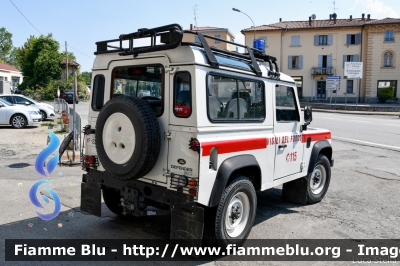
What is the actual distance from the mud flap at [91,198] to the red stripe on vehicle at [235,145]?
164 centimetres

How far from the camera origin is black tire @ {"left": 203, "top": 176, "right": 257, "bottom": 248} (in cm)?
399

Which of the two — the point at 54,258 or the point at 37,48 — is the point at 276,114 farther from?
the point at 37,48

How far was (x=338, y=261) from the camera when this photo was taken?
4164 millimetres

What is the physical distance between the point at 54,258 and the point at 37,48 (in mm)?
50139

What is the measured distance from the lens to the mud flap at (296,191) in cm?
597

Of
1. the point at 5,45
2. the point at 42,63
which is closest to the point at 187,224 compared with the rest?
the point at 42,63

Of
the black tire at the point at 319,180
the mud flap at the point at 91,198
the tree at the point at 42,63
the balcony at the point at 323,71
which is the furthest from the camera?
the balcony at the point at 323,71

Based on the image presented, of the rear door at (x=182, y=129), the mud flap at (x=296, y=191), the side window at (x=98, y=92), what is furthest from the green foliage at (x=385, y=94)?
the rear door at (x=182, y=129)

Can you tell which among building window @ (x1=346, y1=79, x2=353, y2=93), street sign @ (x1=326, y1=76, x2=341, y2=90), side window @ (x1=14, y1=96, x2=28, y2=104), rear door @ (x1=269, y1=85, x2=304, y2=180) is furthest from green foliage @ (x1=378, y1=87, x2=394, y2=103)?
rear door @ (x1=269, y1=85, x2=304, y2=180)

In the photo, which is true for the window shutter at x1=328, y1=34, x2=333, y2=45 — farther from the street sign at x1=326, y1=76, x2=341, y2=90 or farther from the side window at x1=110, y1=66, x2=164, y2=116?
the side window at x1=110, y1=66, x2=164, y2=116

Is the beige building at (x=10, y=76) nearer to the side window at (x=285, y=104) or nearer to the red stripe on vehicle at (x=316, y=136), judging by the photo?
the red stripe on vehicle at (x=316, y=136)

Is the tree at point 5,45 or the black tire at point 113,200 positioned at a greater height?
the tree at point 5,45

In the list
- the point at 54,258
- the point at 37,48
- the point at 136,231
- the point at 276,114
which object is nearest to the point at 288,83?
the point at 276,114

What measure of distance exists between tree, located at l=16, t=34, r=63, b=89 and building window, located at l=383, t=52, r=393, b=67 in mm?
42635
